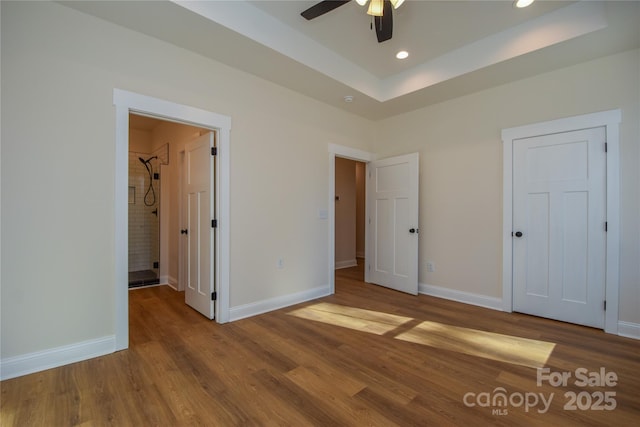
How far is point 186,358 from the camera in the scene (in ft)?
7.67

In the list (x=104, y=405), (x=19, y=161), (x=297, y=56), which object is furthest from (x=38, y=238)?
(x=297, y=56)

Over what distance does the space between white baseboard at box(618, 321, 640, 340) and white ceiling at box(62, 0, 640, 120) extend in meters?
2.57

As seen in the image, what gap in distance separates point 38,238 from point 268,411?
6.58 feet

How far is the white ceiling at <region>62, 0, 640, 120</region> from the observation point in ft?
7.90

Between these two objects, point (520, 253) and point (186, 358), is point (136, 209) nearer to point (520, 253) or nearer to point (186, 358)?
point (186, 358)

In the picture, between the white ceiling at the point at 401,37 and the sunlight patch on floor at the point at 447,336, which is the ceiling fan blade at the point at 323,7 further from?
the sunlight patch on floor at the point at 447,336

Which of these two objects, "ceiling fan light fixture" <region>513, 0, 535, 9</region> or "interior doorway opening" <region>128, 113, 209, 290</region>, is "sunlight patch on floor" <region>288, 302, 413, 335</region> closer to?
"interior doorway opening" <region>128, 113, 209, 290</region>

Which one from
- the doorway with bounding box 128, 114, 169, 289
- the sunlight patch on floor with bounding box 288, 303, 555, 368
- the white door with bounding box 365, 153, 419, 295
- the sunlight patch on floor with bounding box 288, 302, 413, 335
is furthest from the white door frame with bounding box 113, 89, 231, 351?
the doorway with bounding box 128, 114, 169, 289

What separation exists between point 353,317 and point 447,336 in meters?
0.97

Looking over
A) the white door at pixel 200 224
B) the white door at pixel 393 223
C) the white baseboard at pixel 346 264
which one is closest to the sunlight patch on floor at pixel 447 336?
the white door at pixel 200 224

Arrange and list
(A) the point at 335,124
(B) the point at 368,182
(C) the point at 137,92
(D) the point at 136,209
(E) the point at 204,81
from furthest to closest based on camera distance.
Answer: (D) the point at 136,209, (B) the point at 368,182, (A) the point at 335,124, (E) the point at 204,81, (C) the point at 137,92

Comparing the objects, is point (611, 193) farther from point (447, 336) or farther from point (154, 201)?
point (154, 201)

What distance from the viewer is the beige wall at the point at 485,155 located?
2.78 m

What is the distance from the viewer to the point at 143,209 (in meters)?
5.41
